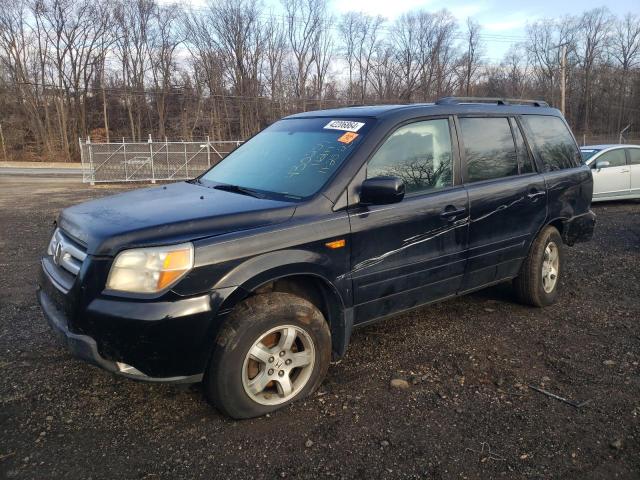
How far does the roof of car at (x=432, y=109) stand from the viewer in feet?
12.0

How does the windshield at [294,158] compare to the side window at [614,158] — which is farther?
the side window at [614,158]

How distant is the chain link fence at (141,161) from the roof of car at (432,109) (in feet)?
59.2

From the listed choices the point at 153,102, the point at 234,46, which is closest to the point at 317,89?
the point at 234,46

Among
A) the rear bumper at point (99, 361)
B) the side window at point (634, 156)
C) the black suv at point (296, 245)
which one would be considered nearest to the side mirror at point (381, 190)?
the black suv at point (296, 245)

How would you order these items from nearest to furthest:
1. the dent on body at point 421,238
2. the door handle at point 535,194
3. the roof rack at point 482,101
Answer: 1. the dent on body at point 421,238
2. the roof rack at point 482,101
3. the door handle at point 535,194

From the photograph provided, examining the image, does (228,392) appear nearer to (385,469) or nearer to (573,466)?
(385,469)

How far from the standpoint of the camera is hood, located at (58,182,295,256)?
2.66m

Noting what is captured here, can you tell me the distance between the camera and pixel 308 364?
3.12 metres

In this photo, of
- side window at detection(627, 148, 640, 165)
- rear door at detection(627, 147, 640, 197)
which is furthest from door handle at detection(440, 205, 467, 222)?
side window at detection(627, 148, 640, 165)

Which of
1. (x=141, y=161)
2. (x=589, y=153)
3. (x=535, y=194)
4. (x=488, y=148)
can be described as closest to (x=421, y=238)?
(x=488, y=148)

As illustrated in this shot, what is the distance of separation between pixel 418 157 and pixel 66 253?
2.51 metres

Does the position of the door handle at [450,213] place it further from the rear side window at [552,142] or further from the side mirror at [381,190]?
the rear side window at [552,142]

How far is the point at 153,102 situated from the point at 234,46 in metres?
10.4

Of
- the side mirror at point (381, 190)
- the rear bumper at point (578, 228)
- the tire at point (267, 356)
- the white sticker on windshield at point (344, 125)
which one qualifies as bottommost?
the tire at point (267, 356)
